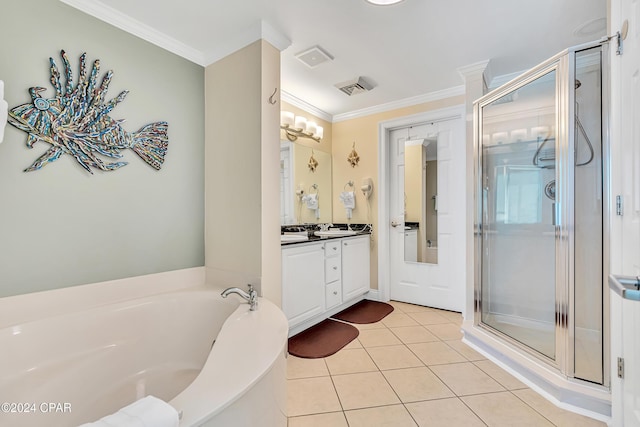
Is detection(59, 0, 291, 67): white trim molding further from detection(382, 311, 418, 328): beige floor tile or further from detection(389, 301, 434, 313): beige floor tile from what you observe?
detection(389, 301, 434, 313): beige floor tile

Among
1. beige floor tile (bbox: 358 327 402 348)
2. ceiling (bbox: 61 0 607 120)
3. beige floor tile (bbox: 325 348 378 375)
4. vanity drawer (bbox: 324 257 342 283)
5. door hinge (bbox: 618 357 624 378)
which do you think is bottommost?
beige floor tile (bbox: 358 327 402 348)

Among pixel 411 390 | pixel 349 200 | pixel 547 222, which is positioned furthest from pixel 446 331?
pixel 349 200

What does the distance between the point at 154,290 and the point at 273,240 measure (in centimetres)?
88

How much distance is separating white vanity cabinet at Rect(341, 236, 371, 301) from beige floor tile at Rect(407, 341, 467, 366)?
2.92 ft

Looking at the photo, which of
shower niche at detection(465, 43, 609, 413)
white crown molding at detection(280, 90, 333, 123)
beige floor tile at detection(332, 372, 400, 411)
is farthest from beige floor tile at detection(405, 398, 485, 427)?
white crown molding at detection(280, 90, 333, 123)

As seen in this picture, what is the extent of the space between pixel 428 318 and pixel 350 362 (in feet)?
3.99

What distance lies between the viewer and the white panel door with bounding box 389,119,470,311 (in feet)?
9.87

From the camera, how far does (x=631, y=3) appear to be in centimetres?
108

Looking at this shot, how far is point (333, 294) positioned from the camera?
2771 mm

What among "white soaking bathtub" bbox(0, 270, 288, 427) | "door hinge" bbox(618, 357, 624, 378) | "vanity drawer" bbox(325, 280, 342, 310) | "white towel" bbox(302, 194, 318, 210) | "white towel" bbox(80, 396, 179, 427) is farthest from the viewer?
"white towel" bbox(302, 194, 318, 210)

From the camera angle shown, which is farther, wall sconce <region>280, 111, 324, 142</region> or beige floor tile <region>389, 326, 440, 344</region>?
wall sconce <region>280, 111, 324, 142</region>

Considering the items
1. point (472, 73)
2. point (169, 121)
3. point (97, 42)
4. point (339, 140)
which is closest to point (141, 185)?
point (169, 121)

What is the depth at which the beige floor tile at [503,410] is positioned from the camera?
1.42 metres

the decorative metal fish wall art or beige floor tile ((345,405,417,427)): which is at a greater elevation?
the decorative metal fish wall art
